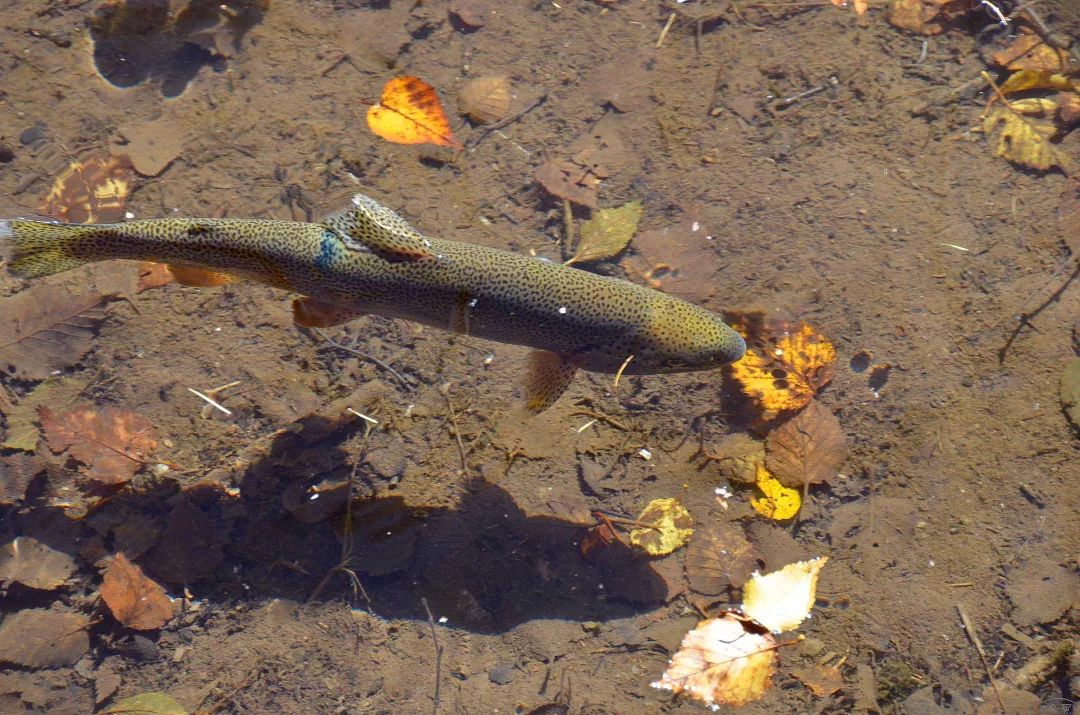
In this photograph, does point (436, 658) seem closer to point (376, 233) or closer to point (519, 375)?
point (519, 375)

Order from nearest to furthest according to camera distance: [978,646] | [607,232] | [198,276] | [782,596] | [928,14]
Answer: [198,276], [978,646], [782,596], [607,232], [928,14]

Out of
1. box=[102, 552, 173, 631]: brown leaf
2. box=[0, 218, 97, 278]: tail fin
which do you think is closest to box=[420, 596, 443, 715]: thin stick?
box=[102, 552, 173, 631]: brown leaf

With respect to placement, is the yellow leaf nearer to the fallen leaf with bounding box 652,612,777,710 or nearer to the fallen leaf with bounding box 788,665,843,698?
A: the fallen leaf with bounding box 652,612,777,710

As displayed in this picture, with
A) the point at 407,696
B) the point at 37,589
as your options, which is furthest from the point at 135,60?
the point at 407,696

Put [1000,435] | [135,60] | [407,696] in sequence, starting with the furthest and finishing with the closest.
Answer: [135,60] < [1000,435] < [407,696]

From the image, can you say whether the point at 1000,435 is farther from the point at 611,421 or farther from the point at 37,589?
the point at 37,589

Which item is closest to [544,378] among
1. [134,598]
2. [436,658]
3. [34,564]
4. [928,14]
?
[436,658]
